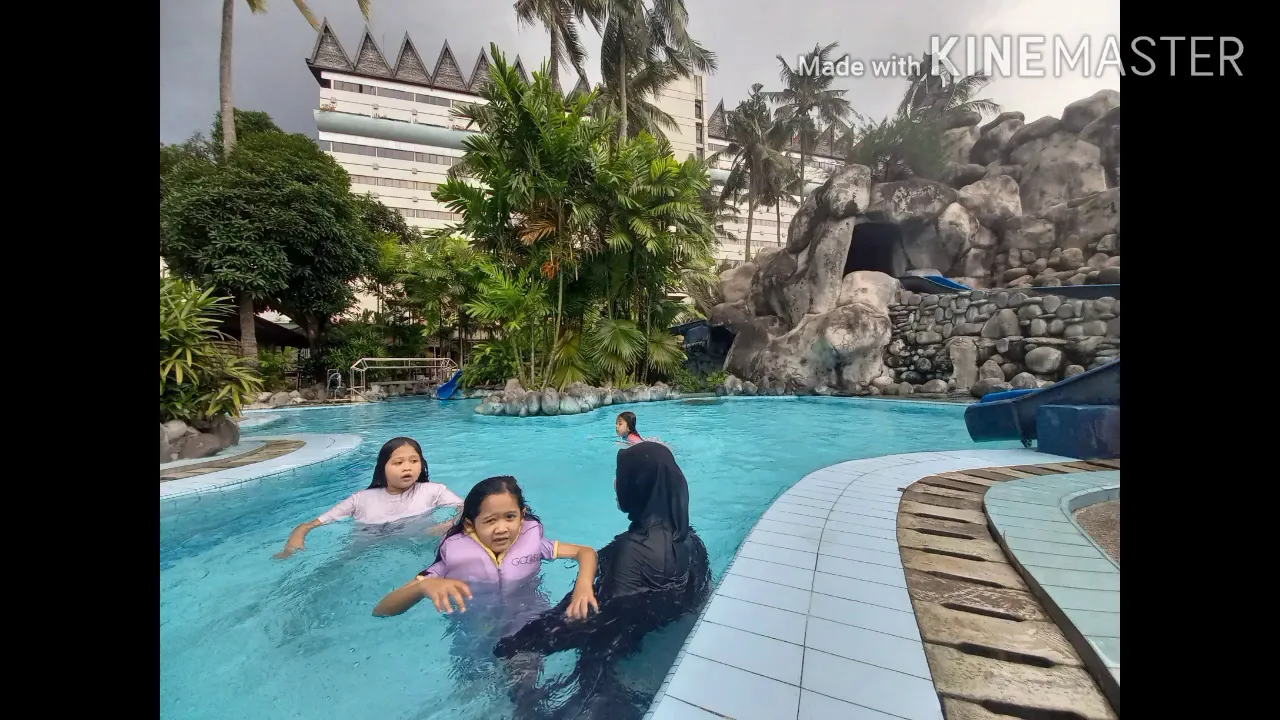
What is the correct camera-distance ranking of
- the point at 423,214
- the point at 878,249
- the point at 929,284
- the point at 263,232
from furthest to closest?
the point at 423,214, the point at 878,249, the point at 929,284, the point at 263,232

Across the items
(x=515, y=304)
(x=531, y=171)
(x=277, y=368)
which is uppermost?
(x=531, y=171)

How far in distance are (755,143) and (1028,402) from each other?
2021 cm

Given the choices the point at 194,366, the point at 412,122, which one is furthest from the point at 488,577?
the point at 412,122

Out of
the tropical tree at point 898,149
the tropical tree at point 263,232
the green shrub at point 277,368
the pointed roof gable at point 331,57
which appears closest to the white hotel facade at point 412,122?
the pointed roof gable at point 331,57

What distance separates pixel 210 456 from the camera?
489 cm

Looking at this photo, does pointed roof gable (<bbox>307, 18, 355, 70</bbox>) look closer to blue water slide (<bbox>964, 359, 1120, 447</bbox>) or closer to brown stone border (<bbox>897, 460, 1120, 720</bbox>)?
brown stone border (<bbox>897, 460, 1120, 720</bbox>)

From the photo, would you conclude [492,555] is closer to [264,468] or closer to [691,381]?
[264,468]

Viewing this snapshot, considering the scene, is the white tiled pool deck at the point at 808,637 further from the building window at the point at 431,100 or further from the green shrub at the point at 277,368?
the green shrub at the point at 277,368

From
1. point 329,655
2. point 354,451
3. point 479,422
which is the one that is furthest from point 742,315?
point 329,655

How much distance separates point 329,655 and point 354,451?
3989mm

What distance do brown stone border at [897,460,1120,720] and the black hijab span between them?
98 cm

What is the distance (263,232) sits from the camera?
10.4 m
